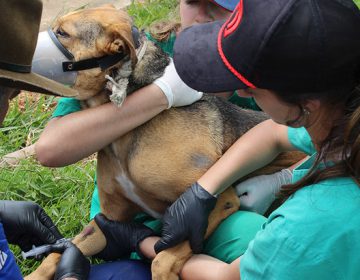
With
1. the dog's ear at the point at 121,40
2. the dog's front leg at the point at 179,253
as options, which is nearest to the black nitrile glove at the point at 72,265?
the dog's front leg at the point at 179,253

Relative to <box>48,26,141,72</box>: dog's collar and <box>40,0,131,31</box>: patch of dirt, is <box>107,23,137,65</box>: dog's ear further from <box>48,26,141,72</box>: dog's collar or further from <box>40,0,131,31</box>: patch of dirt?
<box>40,0,131,31</box>: patch of dirt

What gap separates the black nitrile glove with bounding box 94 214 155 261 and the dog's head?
0.74 meters

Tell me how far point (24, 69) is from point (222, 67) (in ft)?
2.27

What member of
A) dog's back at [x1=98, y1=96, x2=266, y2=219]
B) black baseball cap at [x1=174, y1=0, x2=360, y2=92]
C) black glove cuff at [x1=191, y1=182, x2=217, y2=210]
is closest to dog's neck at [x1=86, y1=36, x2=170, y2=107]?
dog's back at [x1=98, y1=96, x2=266, y2=219]

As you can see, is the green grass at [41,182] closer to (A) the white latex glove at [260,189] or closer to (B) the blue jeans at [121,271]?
(B) the blue jeans at [121,271]

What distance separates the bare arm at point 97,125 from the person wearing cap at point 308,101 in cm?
113

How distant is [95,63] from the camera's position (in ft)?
11.1

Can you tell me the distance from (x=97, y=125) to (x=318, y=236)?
5.45 feet

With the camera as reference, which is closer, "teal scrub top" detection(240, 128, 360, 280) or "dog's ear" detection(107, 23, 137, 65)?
"teal scrub top" detection(240, 128, 360, 280)

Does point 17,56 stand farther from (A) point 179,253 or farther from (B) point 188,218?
(A) point 179,253

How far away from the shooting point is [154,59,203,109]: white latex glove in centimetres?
348

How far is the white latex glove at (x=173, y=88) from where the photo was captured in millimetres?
3480

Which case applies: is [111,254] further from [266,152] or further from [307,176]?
[307,176]

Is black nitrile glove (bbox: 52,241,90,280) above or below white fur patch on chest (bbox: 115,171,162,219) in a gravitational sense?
below
